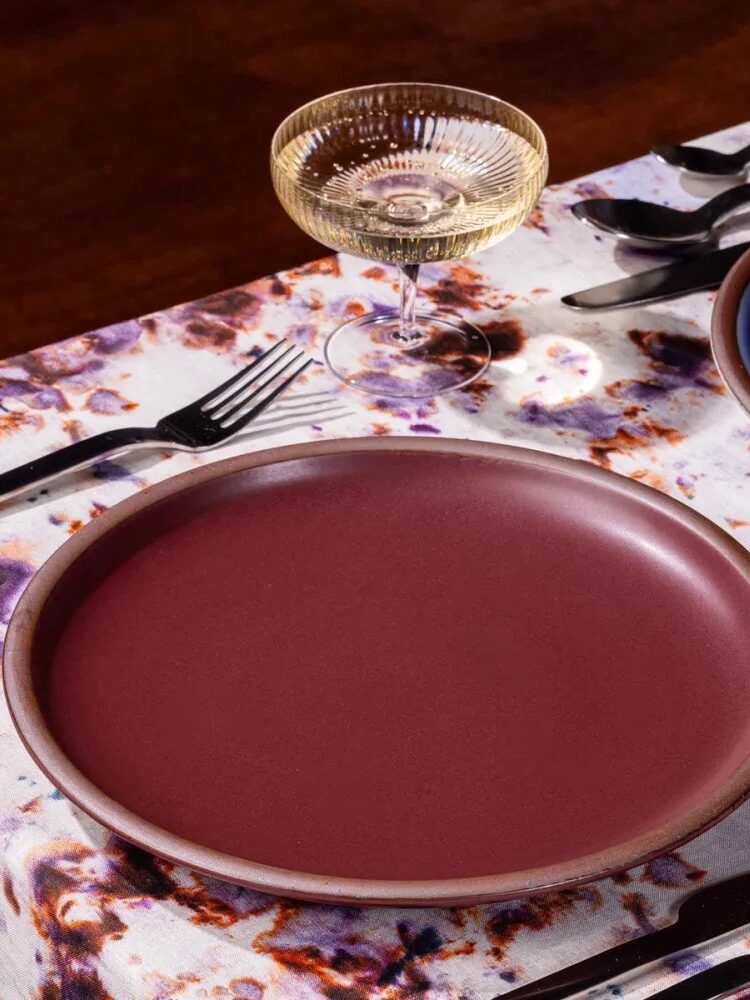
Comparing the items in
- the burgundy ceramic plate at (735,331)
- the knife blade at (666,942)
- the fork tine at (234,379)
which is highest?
the burgundy ceramic plate at (735,331)

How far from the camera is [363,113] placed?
2.65ft

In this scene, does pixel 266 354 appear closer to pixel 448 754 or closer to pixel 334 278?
pixel 334 278

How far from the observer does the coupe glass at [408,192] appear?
713 mm

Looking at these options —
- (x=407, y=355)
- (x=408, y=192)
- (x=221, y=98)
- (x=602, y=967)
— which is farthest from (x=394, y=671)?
(x=221, y=98)

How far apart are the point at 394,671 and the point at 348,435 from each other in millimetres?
185

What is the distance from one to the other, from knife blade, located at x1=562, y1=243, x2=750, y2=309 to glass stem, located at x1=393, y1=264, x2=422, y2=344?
9cm

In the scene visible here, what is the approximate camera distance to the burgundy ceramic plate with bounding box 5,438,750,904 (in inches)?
17.8

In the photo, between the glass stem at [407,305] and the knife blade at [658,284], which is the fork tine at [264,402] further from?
the knife blade at [658,284]

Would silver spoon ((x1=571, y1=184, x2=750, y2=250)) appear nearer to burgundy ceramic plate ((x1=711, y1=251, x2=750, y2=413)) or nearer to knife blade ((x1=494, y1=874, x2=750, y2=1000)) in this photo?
burgundy ceramic plate ((x1=711, y1=251, x2=750, y2=413))

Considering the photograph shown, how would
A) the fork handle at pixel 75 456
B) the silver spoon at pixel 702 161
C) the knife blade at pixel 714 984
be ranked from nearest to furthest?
1. the knife blade at pixel 714 984
2. the fork handle at pixel 75 456
3. the silver spoon at pixel 702 161

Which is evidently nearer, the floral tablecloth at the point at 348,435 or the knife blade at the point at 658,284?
the floral tablecloth at the point at 348,435

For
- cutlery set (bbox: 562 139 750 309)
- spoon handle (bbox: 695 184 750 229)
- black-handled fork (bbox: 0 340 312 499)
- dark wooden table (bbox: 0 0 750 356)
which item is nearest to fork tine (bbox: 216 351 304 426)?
black-handled fork (bbox: 0 340 312 499)

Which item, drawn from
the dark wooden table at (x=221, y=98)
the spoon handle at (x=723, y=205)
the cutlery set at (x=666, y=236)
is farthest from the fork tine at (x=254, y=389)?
the dark wooden table at (x=221, y=98)

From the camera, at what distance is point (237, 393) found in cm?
69
